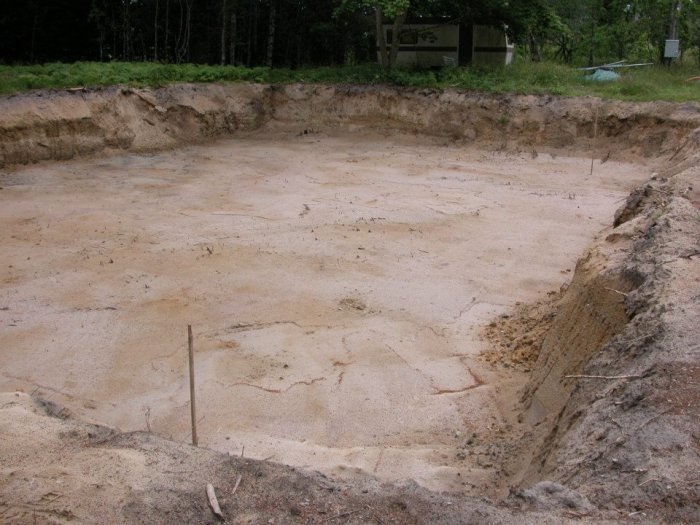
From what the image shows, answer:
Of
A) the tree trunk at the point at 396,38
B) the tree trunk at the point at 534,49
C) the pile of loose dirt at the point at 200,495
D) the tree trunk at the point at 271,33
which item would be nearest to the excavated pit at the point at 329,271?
the pile of loose dirt at the point at 200,495

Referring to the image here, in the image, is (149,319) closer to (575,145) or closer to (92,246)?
(92,246)

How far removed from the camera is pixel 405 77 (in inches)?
742

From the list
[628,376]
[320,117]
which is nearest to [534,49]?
[320,117]

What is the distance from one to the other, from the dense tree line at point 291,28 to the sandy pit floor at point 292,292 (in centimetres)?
595

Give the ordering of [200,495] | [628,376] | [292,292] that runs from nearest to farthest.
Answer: [200,495], [628,376], [292,292]

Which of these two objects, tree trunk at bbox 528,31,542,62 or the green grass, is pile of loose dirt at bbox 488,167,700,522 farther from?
tree trunk at bbox 528,31,542,62

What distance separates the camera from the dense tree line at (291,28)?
1902 cm

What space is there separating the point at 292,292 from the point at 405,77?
38.5ft

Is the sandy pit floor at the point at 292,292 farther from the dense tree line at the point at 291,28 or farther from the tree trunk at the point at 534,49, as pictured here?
the tree trunk at the point at 534,49

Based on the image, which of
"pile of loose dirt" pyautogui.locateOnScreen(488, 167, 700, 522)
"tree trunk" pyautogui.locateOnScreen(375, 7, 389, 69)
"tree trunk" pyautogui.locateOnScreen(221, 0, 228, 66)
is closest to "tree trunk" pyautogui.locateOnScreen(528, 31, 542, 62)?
"tree trunk" pyautogui.locateOnScreen(375, 7, 389, 69)

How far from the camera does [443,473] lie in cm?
493

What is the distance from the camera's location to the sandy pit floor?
5996 millimetres

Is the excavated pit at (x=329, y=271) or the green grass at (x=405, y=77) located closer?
the excavated pit at (x=329, y=271)

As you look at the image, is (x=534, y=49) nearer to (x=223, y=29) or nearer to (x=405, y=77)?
(x=405, y=77)
